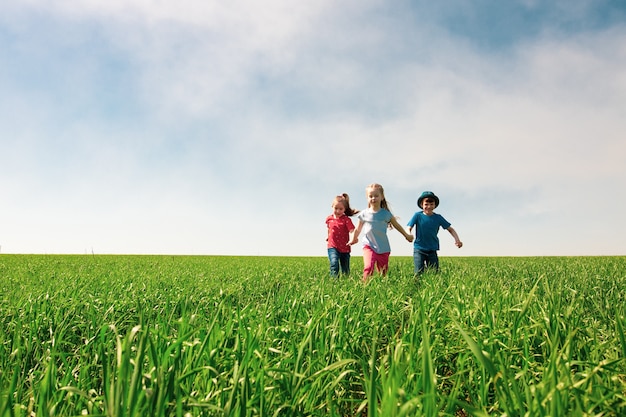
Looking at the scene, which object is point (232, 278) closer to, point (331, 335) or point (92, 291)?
point (92, 291)

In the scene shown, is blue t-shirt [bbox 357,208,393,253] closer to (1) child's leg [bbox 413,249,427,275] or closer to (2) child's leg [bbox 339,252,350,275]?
(1) child's leg [bbox 413,249,427,275]

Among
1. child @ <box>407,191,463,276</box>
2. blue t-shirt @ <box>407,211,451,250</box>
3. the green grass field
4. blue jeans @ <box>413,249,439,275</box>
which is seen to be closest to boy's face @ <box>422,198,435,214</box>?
child @ <box>407,191,463,276</box>

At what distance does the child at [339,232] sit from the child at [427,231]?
1.38 meters

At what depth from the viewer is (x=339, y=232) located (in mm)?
9828

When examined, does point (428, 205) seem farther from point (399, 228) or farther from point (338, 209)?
point (338, 209)

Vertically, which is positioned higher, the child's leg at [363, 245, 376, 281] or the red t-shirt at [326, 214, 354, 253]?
the red t-shirt at [326, 214, 354, 253]

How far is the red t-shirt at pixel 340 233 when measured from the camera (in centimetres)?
978

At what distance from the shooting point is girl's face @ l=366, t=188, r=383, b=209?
9023 mm

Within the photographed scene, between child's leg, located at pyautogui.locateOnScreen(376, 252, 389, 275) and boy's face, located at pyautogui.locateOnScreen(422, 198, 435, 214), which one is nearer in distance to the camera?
child's leg, located at pyautogui.locateOnScreen(376, 252, 389, 275)

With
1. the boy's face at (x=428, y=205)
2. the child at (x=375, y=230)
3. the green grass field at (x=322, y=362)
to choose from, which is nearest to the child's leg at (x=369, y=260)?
the child at (x=375, y=230)

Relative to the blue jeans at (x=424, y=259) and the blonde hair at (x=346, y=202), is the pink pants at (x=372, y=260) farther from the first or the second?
the blonde hair at (x=346, y=202)

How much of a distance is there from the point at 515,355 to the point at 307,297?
7.62ft

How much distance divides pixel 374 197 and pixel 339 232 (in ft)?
4.24

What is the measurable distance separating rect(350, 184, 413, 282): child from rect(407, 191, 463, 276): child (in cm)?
37
